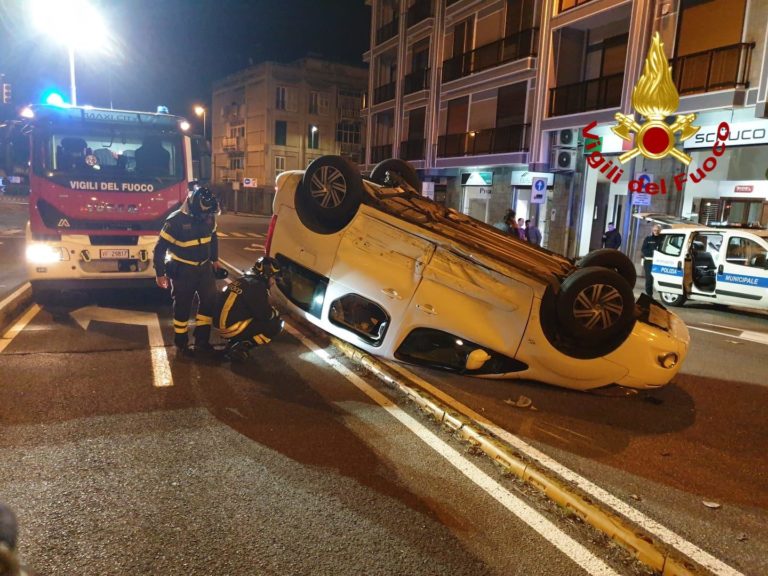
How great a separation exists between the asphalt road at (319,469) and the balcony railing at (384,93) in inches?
1145

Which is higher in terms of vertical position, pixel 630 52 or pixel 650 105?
pixel 630 52

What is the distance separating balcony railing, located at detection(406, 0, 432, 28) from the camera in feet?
95.0

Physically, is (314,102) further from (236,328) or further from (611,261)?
(611,261)

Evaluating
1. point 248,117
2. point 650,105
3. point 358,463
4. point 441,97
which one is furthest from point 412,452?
point 248,117

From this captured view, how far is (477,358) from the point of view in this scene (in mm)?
5148

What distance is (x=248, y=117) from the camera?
5706 cm

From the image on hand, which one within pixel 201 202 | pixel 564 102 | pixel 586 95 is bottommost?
pixel 201 202

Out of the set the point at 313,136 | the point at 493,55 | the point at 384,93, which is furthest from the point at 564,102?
the point at 313,136

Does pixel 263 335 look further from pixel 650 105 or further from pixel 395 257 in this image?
pixel 650 105

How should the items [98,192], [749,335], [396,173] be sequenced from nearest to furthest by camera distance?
[396,173] → [98,192] → [749,335]

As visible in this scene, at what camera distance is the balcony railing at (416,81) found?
1139 inches

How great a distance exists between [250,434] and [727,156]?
16649 mm

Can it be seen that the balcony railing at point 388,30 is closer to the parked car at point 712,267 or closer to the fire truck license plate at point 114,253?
the parked car at point 712,267

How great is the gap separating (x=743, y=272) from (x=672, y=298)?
168 centimetres
